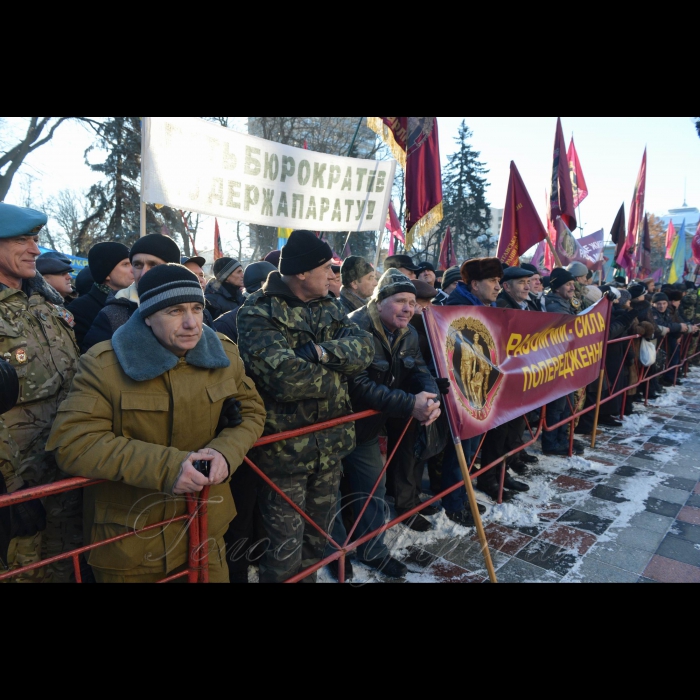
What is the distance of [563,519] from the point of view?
3857mm

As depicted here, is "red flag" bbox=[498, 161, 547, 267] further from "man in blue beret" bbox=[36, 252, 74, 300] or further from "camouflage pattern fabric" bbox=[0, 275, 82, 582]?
"camouflage pattern fabric" bbox=[0, 275, 82, 582]

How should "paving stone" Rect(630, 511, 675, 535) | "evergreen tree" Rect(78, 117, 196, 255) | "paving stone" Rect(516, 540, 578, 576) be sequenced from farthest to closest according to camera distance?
"evergreen tree" Rect(78, 117, 196, 255)
"paving stone" Rect(630, 511, 675, 535)
"paving stone" Rect(516, 540, 578, 576)

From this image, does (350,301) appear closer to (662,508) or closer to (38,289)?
(38,289)

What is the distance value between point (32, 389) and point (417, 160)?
200 inches

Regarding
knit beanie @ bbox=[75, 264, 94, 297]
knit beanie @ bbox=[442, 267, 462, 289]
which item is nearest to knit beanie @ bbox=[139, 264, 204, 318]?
knit beanie @ bbox=[75, 264, 94, 297]

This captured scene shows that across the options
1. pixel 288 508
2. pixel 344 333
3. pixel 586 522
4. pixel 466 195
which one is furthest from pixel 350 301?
pixel 466 195

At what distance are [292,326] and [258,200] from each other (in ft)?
6.27

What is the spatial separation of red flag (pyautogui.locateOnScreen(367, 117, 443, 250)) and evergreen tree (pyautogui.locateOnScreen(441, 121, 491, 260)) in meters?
32.0

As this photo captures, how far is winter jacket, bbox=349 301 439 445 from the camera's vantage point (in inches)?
111

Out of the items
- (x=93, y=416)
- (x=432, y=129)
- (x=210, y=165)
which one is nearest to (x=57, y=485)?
(x=93, y=416)

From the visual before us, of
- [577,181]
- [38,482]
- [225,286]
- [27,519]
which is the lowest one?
[27,519]

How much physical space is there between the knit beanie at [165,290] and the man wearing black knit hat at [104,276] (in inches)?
42.0

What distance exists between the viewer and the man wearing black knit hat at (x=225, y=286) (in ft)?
15.2

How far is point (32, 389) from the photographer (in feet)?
6.91
